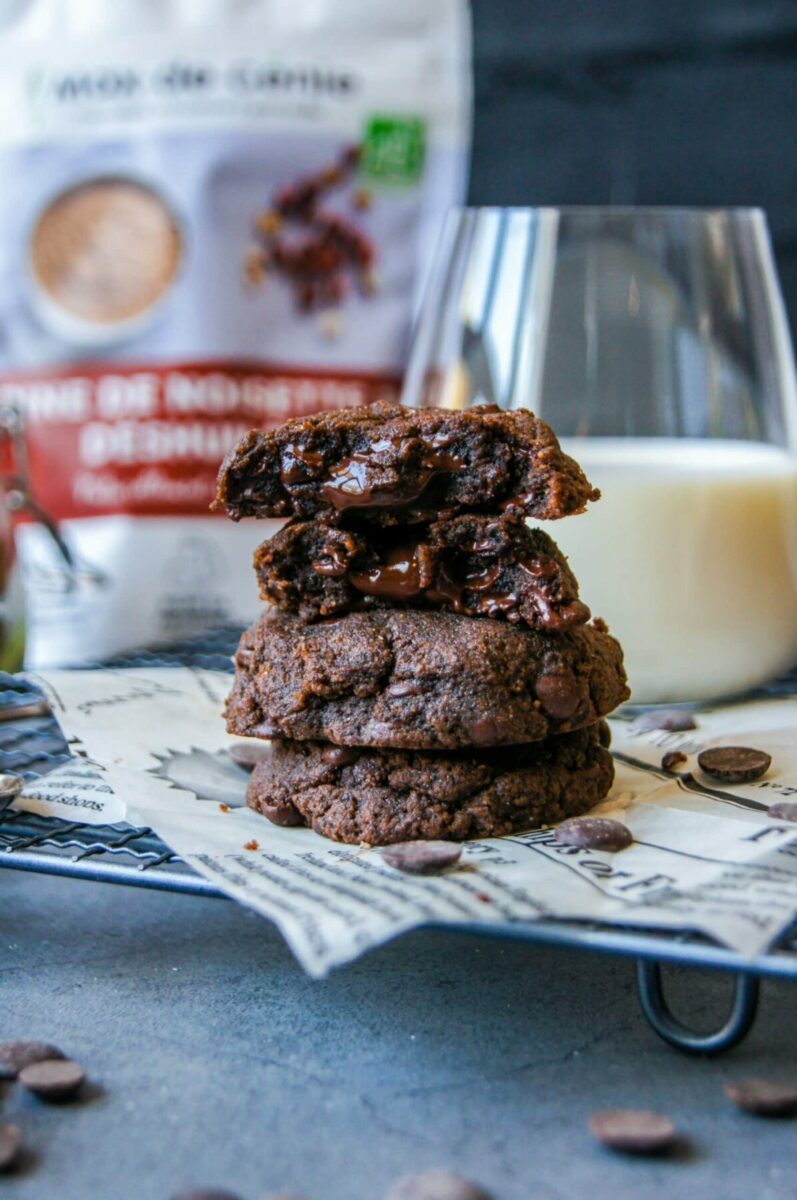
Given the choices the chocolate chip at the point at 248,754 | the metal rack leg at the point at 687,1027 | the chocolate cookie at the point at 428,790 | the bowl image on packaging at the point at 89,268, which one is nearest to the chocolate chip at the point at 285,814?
the chocolate cookie at the point at 428,790

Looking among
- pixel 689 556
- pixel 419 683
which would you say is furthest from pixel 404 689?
pixel 689 556

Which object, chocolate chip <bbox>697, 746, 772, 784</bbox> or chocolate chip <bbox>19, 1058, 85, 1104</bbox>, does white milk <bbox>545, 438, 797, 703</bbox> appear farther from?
chocolate chip <bbox>19, 1058, 85, 1104</bbox>

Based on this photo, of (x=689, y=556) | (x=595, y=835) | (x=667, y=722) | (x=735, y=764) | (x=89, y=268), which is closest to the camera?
(x=595, y=835)

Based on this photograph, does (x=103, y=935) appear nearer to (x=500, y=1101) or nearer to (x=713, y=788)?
(x=500, y=1101)

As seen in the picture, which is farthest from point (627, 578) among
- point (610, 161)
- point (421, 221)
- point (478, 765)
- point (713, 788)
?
point (610, 161)

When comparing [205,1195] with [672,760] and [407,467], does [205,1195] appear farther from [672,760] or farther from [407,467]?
[672,760]
